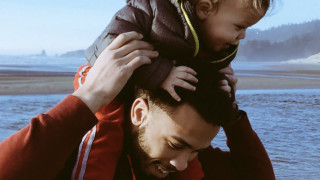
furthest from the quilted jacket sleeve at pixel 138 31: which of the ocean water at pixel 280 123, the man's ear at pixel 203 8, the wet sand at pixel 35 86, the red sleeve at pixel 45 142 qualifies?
the wet sand at pixel 35 86

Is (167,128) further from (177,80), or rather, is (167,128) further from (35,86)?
(35,86)

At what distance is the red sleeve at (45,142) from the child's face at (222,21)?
3.05ft

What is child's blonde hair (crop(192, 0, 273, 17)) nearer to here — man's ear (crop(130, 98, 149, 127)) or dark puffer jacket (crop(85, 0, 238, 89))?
dark puffer jacket (crop(85, 0, 238, 89))

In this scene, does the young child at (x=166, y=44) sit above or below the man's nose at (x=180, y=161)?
above

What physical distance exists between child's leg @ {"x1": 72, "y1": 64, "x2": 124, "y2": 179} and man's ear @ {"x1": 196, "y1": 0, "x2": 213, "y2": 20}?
0.63 meters

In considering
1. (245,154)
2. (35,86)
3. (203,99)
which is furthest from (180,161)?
(35,86)

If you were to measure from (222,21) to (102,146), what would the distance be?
0.93m

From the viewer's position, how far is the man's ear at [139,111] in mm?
2580

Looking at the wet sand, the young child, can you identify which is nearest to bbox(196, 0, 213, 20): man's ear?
the young child

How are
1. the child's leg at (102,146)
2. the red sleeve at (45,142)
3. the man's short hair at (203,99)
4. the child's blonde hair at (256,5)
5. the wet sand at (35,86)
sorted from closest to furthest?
the red sleeve at (45,142) < the child's leg at (102,146) < the man's short hair at (203,99) < the child's blonde hair at (256,5) < the wet sand at (35,86)

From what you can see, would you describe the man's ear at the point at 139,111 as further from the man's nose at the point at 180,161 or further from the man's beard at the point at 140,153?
the man's nose at the point at 180,161

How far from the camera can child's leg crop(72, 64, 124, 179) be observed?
2322mm

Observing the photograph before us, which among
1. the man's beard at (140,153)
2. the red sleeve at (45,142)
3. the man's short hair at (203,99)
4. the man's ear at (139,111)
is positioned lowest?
the man's beard at (140,153)

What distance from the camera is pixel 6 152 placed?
1.93 meters
